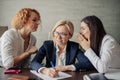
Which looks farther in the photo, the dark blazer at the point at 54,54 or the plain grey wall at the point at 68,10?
the plain grey wall at the point at 68,10

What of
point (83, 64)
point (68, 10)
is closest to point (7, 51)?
point (83, 64)

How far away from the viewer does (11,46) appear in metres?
1.80

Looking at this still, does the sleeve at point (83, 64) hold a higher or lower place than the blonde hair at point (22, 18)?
lower

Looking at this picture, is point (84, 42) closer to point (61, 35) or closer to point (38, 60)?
point (61, 35)

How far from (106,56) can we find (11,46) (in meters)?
0.79

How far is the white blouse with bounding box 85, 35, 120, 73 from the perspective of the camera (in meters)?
1.60

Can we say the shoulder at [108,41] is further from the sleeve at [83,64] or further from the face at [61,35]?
the face at [61,35]

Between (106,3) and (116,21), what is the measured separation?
313mm

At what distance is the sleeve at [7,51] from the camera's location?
66.6 inches

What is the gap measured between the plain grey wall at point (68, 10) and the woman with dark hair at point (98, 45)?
4.61 feet

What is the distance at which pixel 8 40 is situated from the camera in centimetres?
181

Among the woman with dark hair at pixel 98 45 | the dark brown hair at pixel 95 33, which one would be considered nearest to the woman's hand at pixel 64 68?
the woman with dark hair at pixel 98 45

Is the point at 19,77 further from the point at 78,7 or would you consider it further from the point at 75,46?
the point at 78,7

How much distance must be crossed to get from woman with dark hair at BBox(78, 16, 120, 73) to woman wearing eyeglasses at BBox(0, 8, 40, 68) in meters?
0.47
